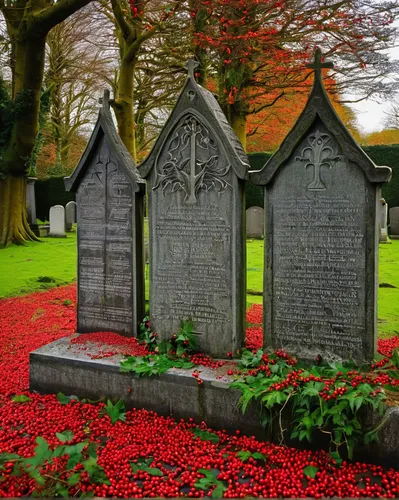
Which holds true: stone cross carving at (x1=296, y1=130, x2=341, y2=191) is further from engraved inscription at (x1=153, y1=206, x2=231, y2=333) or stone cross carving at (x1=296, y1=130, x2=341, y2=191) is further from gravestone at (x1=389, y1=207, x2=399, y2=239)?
gravestone at (x1=389, y1=207, x2=399, y2=239)

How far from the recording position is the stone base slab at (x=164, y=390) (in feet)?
9.87

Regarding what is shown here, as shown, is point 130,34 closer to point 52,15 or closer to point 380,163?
point 52,15

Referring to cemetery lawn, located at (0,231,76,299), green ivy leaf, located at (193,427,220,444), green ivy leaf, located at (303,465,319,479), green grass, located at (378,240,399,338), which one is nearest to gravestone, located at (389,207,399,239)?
green grass, located at (378,240,399,338)

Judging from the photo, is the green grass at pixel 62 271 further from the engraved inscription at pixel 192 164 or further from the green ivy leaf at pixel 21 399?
the green ivy leaf at pixel 21 399

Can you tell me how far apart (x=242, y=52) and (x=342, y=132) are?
997 centimetres

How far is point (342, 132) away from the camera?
356cm

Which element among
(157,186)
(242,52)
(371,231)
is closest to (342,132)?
(371,231)

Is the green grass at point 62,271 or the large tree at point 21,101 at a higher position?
the large tree at point 21,101

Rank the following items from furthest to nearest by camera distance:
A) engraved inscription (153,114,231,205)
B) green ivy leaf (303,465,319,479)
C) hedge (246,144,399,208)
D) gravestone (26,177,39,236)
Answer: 1. hedge (246,144,399,208)
2. gravestone (26,177,39,236)
3. engraved inscription (153,114,231,205)
4. green ivy leaf (303,465,319,479)

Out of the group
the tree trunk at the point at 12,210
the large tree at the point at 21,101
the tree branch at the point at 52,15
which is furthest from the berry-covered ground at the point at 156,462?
the tree trunk at the point at 12,210

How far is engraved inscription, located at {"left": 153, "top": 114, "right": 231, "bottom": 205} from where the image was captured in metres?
4.02

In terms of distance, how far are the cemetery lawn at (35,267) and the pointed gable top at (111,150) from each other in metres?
4.52

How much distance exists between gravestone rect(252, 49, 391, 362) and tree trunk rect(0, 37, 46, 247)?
10.7 metres

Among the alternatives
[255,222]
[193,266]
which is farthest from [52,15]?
[255,222]
